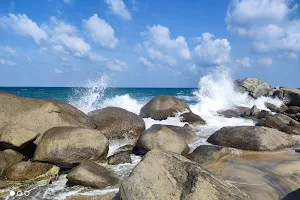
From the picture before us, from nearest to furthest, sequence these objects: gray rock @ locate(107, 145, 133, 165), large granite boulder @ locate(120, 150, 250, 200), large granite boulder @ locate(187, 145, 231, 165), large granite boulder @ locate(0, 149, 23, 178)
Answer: large granite boulder @ locate(120, 150, 250, 200)
large granite boulder @ locate(0, 149, 23, 178)
gray rock @ locate(107, 145, 133, 165)
large granite boulder @ locate(187, 145, 231, 165)

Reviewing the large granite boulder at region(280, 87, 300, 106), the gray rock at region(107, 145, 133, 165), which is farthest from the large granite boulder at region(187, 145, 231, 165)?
the large granite boulder at region(280, 87, 300, 106)

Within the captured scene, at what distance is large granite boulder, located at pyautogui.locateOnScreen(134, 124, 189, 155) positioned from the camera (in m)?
9.27

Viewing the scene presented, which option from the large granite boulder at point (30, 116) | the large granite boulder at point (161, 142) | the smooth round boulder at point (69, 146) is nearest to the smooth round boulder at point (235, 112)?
the large granite boulder at point (161, 142)

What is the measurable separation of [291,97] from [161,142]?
2352 cm

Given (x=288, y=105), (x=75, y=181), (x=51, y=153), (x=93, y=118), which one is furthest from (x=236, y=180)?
(x=288, y=105)

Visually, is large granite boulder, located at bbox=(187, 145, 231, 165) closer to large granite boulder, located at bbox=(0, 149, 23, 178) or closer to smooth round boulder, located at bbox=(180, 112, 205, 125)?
large granite boulder, located at bbox=(0, 149, 23, 178)

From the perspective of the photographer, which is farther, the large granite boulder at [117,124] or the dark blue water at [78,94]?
the dark blue water at [78,94]

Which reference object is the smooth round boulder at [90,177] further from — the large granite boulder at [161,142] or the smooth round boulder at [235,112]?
the smooth round boulder at [235,112]

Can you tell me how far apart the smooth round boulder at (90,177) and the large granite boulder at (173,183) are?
1.50 m

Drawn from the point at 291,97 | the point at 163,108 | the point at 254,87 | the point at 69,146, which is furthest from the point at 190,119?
the point at 254,87

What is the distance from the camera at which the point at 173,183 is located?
5188 mm

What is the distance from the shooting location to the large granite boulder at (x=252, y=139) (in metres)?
10.4

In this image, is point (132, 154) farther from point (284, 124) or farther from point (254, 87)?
point (254, 87)

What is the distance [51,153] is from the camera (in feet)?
25.7
